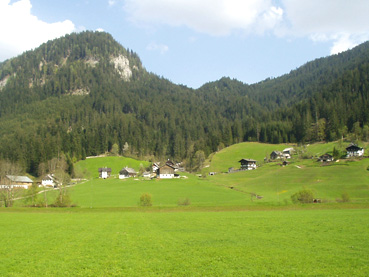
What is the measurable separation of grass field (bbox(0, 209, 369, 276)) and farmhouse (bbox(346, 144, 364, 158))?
9083 centimetres

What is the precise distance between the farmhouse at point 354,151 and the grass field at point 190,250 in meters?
90.8

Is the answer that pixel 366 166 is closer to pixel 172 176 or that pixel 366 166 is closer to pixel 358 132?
pixel 358 132

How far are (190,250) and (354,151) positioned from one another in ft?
357

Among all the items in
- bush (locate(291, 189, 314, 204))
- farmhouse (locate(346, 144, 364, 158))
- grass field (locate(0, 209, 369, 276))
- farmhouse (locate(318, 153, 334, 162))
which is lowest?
bush (locate(291, 189, 314, 204))

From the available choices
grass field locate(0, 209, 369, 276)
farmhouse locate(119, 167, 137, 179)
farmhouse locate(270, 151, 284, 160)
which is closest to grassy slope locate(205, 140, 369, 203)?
farmhouse locate(270, 151, 284, 160)

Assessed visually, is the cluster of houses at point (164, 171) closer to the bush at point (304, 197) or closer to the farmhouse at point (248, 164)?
the farmhouse at point (248, 164)

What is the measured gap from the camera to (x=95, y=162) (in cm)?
15562

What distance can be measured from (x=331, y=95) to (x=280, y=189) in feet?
476

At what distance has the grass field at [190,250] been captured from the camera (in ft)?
46.1

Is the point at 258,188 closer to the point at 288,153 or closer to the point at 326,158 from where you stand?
the point at 326,158

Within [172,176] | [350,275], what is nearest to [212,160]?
[172,176]

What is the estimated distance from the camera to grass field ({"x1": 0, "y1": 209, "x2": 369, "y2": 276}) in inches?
553

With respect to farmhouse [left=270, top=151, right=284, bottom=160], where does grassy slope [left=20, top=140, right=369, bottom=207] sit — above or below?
below

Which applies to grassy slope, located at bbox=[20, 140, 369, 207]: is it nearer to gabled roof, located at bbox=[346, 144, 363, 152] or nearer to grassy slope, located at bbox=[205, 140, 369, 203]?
grassy slope, located at bbox=[205, 140, 369, 203]
